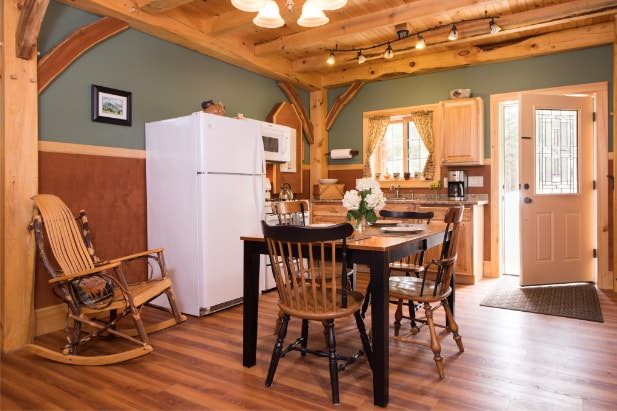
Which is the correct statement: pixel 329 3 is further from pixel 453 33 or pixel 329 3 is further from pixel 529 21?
pixel 529 21

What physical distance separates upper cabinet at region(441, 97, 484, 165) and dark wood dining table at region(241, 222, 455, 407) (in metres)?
2.80

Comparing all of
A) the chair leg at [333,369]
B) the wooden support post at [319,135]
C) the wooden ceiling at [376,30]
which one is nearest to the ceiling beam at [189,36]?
the wooden ceiling at [376,30]

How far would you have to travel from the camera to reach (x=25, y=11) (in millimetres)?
2775

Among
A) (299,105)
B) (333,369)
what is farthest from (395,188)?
(333,369)

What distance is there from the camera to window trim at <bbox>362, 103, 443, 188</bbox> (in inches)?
208

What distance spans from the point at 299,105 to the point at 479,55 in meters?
2.29

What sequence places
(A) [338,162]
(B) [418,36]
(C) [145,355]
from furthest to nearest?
(A) [338,162] < (B) [418,36] < (C) [145,355]

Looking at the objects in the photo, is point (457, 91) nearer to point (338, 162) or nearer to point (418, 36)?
point (418, 36)

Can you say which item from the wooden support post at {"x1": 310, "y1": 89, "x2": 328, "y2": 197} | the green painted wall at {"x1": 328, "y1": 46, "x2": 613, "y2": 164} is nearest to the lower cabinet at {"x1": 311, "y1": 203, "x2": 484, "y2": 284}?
the green painted wall at {"x1": 328, "y1": 46, "x2": 613, "y2": 164}

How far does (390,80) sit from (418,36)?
1247 millimetres

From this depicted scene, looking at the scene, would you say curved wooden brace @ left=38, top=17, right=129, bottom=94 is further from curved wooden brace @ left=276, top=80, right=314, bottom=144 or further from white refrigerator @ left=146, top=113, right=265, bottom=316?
curved wooden brace @ left=276, top=80, right=314, bottom=144

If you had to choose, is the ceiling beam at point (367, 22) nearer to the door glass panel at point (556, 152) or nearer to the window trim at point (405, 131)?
the window trim at point (405, 131)

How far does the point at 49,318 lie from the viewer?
320cm

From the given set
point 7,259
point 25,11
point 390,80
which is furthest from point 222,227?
point 390,80
